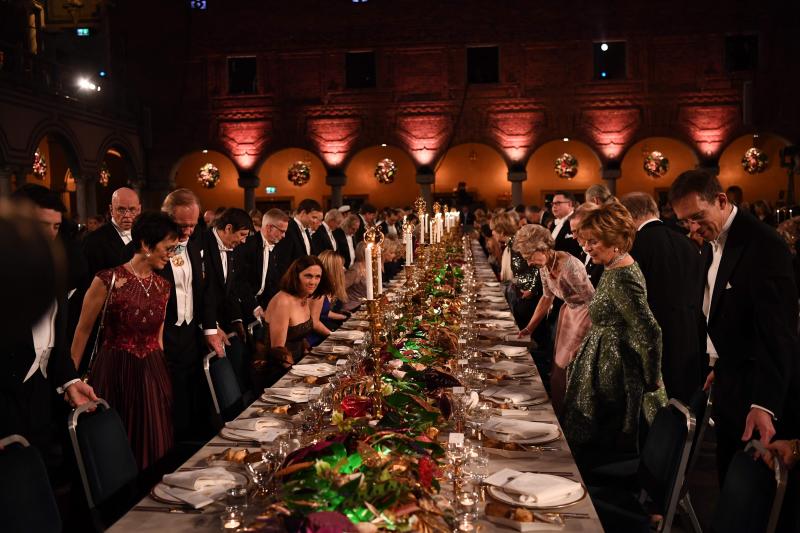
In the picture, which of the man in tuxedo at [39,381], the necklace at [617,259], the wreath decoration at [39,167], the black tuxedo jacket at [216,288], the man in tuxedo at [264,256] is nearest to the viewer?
the man in tuxedo at [39,381]

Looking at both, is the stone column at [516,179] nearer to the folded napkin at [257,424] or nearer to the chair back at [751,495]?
the folded napkin at [257,424]

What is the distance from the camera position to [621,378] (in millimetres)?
3842

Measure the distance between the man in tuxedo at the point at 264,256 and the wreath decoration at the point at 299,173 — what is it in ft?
51.9

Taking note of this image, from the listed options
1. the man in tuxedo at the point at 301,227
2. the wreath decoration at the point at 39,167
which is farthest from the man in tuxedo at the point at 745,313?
the wreath decoration at the point at 39,167

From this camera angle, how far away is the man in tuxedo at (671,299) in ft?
16.2

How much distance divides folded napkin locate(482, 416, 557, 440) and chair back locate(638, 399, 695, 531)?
0.42 m

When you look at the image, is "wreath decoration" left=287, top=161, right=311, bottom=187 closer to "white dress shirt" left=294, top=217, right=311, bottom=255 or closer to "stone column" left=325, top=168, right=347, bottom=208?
"stone column" left=325, top=168, right=347, bottom=208

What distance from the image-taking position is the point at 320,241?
10.4m

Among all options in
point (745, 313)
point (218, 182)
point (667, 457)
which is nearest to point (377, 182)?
point (218, 182)

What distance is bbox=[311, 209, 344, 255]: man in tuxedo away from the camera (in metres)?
10.3

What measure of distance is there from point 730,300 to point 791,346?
320 mm

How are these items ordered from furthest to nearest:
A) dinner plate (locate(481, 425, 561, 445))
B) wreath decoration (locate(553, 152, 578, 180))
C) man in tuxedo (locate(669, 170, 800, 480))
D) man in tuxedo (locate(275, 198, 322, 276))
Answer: wreath decoration (locate(553, 152, 578, 180)) → man in tuxedo (locate(275, 198, 322, 276)) → man in tuxedo (locate(669, 170, 800, 480)) → dinner plate (locate(481, 425, 561, 445))

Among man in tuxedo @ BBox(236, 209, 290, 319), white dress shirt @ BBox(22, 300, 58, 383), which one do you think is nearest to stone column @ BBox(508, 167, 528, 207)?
man in tuxedo @ BBox(236, 209, 290, 319)

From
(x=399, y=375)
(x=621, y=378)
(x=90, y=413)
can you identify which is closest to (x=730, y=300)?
(x=621, y=378)
